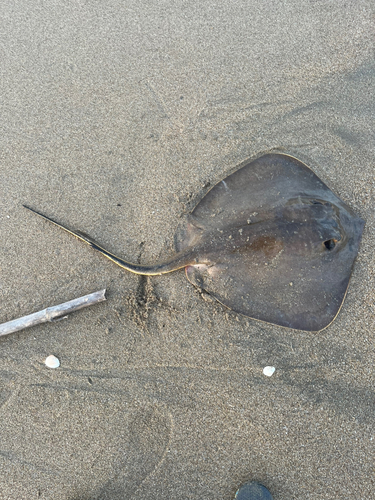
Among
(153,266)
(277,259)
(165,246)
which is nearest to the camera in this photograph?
(277,259)

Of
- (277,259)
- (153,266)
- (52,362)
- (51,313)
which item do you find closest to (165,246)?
(153,266)

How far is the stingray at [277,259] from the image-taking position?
2918mm

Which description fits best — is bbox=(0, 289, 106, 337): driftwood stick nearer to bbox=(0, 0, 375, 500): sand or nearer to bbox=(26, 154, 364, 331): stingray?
bbox=(0, 0, 375, 500): sand

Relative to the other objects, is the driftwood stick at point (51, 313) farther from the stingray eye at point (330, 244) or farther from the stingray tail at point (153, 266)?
the stingray eye at point (330, 244)

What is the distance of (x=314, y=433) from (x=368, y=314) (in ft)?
3.67

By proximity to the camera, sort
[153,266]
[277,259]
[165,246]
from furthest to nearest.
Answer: [165,246], [153,266], [277,259]

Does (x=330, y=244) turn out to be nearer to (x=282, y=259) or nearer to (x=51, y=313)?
(x=282, y=259)

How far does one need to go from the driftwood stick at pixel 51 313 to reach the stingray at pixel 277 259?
39 cm

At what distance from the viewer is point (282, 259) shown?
9.58 feet

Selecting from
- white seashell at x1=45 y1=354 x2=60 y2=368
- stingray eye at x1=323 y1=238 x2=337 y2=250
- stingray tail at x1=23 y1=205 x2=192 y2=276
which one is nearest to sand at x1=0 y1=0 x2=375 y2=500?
white seashell at x1=45 y1=354 x2=60 y2=368

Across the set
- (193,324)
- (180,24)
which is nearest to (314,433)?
(193,324)

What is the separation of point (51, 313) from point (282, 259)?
2057 mm

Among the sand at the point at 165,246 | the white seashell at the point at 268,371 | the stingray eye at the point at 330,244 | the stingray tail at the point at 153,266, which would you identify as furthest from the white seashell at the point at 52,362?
the stingray eye at the point at 330,244

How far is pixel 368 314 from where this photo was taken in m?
3.04
